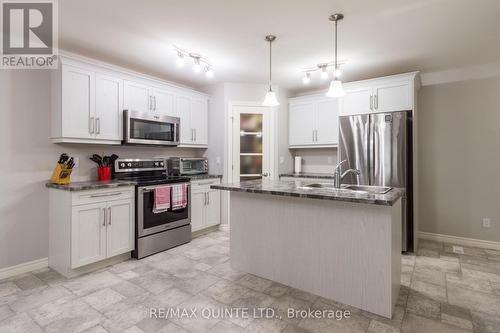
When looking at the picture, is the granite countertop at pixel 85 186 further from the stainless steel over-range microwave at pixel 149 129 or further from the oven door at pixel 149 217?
the stainless steel over-range microwave at pixel 149 129

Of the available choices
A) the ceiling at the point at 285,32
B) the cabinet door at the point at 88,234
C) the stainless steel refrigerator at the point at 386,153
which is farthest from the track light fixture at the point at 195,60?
the stainless steel refrigerator at the point at 386,153

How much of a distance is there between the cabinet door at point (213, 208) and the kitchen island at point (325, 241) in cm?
147

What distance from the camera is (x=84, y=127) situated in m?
3.08

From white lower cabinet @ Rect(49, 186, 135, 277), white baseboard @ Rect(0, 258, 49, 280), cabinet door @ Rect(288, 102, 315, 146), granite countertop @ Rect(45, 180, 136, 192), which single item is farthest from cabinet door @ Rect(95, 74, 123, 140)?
cabinet door @ Rect(288, 102, 315, 146)

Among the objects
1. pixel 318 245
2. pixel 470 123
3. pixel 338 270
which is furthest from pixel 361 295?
pixel 470 123

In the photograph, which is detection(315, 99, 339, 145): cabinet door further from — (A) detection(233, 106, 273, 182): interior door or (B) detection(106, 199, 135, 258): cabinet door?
(B) detection(106, 199, 135, 258): cabinet door

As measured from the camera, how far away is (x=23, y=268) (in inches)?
114

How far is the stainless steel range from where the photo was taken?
3.31 meters

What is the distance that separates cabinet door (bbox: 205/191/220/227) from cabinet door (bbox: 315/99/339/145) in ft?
6.50

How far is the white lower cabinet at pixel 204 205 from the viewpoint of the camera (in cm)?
410

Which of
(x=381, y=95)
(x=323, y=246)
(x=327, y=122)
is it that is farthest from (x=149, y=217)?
(x=381, y=95)

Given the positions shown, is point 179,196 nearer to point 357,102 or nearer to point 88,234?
point 88,234

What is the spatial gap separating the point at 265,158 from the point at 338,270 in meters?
2.66

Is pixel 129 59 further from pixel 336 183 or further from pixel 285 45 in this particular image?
pixel 336 183
